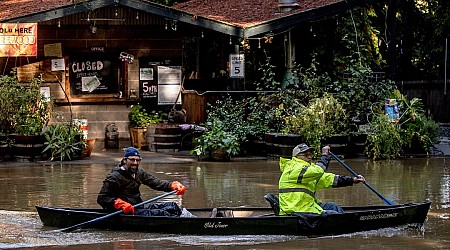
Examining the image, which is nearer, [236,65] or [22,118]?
[22,118]

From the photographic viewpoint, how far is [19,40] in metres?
23.9

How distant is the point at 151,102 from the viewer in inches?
1038

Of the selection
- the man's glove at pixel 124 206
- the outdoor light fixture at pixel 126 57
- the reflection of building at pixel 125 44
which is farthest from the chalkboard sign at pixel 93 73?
the man's glove at pixel 124 206

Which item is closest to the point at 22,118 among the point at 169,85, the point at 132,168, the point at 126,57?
the point at 126,57

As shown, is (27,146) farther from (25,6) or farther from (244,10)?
(244,10)

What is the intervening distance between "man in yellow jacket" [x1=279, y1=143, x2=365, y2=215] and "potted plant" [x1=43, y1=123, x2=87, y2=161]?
10.2 metres

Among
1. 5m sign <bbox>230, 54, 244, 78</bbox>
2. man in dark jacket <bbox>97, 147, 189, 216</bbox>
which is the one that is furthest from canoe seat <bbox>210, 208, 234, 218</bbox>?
5m sign <bbox>230, 54, 244, 78</bbox>

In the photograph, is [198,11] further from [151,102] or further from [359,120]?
[359,120]

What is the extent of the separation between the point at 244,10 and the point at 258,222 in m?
15.1

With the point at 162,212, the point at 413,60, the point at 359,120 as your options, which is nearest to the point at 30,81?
the point at 359,120

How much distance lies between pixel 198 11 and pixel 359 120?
6.69m

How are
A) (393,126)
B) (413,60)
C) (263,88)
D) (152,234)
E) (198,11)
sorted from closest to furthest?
(152,234) → (393,126) → (263,88) → (198,11) → (413,60)

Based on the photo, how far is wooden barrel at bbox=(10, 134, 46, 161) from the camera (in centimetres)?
2284

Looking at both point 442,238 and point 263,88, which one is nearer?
→ point 442,238
